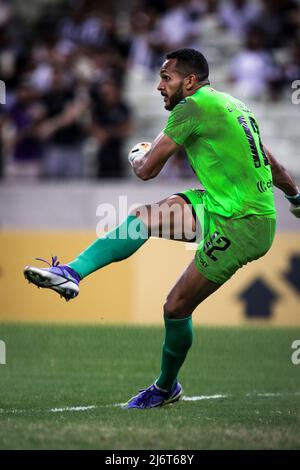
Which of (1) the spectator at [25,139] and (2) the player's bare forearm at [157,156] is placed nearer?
(2) the player's bare forearm at [157,156]

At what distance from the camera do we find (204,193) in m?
6.99

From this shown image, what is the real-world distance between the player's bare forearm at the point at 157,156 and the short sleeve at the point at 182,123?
4cm

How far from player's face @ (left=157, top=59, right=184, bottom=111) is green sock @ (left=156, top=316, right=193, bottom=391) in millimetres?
1536

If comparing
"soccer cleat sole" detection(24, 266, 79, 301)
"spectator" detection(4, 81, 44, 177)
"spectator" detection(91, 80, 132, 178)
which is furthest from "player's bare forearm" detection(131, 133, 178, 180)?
"spectator" detection(4, 81, 44, 177)

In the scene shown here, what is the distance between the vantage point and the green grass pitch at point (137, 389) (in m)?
5.82

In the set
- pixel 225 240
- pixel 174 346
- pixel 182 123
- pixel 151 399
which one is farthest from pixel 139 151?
pixel 151 399

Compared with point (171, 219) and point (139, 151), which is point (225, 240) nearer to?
point (171, 219)

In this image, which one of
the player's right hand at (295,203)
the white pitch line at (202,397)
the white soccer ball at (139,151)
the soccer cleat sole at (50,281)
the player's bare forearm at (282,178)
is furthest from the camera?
the white pitch line at (202,397)

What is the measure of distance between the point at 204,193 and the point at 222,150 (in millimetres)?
373

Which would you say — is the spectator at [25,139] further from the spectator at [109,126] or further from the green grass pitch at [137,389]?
the green grass pitch at [137,389]

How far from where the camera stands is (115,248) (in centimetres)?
689

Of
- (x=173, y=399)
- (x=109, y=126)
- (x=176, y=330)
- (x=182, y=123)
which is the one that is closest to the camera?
(x=182, y=123)

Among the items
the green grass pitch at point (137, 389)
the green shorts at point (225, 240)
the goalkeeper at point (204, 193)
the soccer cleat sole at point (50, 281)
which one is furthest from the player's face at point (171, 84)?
the green grass pitch at point (137, 389)

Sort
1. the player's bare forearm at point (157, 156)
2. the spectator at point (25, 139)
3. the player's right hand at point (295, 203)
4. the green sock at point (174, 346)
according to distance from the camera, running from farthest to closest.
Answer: the spectator at point (25, 139), the player's right hand at point (295, 203), the green sock at point (174, 346), the player's bare forearm at point (157, 156)
